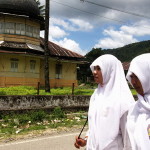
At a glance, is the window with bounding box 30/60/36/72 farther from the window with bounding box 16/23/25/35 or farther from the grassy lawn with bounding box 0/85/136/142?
the grassy lawn with bounding box 0/85/136/142

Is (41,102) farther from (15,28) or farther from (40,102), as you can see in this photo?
(15,28)

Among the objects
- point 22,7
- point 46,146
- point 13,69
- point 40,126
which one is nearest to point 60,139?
point 46,146

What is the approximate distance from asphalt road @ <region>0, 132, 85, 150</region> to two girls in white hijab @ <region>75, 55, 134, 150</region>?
Answer: 3.49 m

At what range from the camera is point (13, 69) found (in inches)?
995

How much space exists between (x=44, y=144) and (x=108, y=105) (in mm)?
4243

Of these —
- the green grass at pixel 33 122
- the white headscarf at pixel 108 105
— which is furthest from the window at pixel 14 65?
the white headscarf at pixel 108 105

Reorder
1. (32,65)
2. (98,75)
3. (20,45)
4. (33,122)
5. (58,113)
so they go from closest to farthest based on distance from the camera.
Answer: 1. (98,75)
2. (33,122)
3. (58,113)
4. (20,45)
5. (32,65)

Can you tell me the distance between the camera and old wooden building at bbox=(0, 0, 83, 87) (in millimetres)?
24734

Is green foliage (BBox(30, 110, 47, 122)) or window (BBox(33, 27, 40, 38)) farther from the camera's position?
window (BBox(33, 27, 40, 38))

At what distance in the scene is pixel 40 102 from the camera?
13.0 meters

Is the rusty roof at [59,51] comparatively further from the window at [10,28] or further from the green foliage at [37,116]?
the green foliage at [37,116]

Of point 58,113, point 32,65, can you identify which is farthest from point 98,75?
point 32,65

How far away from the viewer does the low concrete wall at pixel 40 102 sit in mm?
12117

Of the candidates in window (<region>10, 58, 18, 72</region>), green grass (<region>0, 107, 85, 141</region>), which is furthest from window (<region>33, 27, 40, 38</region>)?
green grass (<region>0, 107, 85, 141</region>)
